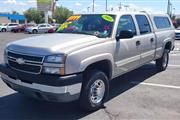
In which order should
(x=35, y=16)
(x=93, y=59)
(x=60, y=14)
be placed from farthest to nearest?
(x=60, y=14) < (x=35, y=16) < (x=93, y=59)

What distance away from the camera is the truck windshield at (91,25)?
5674 millimetres

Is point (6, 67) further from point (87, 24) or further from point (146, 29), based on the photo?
point (146, 29)

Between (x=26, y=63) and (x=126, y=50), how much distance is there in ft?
7.68

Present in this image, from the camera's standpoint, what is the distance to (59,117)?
4.97m

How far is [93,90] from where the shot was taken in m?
5.22

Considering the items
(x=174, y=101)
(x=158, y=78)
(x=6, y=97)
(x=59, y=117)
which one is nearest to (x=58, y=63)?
(x=59, y=117)

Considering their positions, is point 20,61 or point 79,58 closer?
point 79,58

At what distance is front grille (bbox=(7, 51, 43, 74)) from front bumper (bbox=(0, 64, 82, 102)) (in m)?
0.09

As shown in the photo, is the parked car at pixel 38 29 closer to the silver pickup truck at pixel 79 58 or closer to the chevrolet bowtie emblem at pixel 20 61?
the silver pickup truck at pixel 79 58

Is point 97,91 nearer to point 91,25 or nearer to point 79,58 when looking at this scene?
point 79,58

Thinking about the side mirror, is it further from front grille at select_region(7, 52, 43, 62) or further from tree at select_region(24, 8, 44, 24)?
tree at select_region(24, 8, 44, 24)

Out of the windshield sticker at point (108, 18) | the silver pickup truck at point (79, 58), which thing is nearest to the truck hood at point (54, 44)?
the silver pickup truck at point (79, 58)

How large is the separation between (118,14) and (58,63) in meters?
Answer: 2.33

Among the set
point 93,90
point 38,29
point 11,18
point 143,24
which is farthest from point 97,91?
point 11,18
